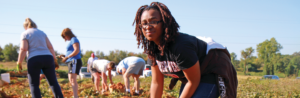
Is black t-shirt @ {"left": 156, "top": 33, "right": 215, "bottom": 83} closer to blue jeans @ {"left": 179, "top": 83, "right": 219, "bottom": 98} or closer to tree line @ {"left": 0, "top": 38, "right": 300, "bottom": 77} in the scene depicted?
blue jeans @ {"left": 179, "top": 83, "right": 219, "bottom": 98}

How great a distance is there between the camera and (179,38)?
1.60 m

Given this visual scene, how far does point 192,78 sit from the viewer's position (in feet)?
5.57

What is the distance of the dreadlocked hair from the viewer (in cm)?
158

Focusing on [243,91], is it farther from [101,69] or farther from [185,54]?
[185,54]

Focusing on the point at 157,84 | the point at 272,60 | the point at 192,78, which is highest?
the point at 192,78

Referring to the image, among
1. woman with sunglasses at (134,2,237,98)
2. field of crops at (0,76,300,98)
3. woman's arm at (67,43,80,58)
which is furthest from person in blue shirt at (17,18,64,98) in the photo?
woman with sunglasses at (134,2,237,98)

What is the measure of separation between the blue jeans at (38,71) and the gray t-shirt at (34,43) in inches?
3.2

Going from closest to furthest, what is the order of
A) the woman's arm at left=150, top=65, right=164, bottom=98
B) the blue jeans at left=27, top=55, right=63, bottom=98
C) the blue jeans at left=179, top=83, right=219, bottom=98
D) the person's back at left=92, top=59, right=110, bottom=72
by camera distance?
the blue jeans at left=179, top=83, right=219, bottom=98 → the woman's arm at left=150, top=65, right=164, bottom=98 → the blue jeans at left=27, top=55, right=63, bottom=98 → the person's back at left=92, top=59, right=110, bottom=72

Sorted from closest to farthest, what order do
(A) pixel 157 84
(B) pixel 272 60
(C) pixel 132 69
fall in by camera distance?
(A) pixel 157 84, (C) pixel 132 69, (B) pixel 272 60

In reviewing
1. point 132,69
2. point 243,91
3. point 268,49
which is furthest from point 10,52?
point 268,49

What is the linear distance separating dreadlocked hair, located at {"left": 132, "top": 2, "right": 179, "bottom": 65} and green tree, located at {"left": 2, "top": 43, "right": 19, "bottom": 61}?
40.7 m

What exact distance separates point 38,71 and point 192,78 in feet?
9.06

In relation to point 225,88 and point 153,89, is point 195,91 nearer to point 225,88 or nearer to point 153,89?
point 225,88

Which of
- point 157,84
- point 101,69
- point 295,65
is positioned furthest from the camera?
point 295,65
